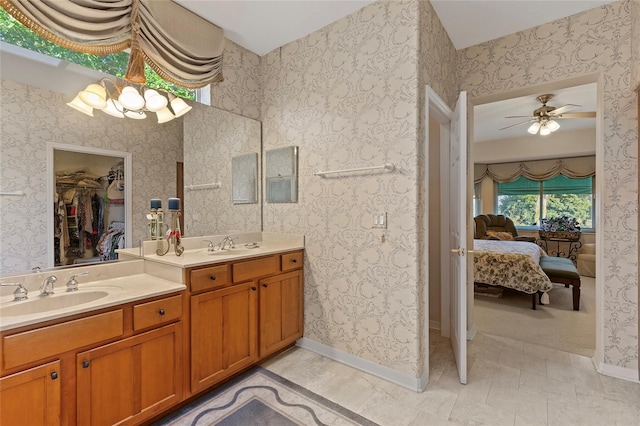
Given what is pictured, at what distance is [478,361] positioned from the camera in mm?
2441

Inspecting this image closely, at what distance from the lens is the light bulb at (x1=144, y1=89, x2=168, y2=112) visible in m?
2.16

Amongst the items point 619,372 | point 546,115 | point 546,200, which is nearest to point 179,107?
point 619,372

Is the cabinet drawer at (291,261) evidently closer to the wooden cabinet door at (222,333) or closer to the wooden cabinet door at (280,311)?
the wooden cabinet door at (280,311)

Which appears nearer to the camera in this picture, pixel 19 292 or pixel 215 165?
pixel 19 292

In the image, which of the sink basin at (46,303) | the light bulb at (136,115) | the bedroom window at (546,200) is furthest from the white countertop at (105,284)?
the bedroom window at (546,200)

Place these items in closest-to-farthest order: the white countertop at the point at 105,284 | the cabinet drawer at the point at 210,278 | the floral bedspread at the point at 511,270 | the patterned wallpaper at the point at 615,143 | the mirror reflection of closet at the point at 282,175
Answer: the white countertop at the point at 105,284 < the cabinet drawer at the point at 210,278 < the patterned wallpaper at the point at 615,143 < the mirror reflection of closet at the point at 282,175 < the floral bedspread at the point at 511,270

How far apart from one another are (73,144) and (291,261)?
1.69m

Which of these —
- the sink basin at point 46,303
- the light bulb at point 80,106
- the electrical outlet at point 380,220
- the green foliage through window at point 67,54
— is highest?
the green foliage through window at point 67,54

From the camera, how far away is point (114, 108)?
1.99 m

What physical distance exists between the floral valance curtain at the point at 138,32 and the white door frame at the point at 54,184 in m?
0.53

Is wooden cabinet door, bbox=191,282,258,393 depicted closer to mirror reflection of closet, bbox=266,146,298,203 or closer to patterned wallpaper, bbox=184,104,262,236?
patterned wallpaper, bbox=184,104,262,236

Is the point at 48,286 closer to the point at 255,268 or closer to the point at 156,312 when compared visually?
the point at 156,312

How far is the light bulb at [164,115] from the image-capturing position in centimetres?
224

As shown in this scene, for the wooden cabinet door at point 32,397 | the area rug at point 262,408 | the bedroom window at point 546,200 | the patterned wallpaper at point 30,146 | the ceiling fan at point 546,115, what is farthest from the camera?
the bedroom window at point 546,200
